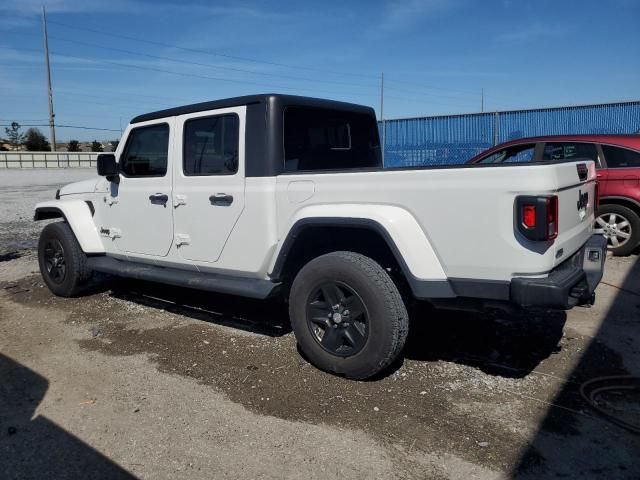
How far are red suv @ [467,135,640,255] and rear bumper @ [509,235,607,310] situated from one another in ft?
12.2

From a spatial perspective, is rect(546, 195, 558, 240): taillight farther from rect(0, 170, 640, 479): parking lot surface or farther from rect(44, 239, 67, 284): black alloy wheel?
rect(44, 239, 67, 284): black alloy wheel

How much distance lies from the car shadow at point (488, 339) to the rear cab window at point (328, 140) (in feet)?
4.90

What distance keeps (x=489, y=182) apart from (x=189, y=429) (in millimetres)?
2254

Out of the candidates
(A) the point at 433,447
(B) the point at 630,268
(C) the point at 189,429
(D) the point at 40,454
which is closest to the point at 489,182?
(A) the point at 433,447

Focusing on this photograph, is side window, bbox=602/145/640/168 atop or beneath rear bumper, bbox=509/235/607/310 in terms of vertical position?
atop

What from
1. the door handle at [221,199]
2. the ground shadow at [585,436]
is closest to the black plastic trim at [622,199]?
the ground shadow at [585,436]

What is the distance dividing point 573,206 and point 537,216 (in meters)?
0.72

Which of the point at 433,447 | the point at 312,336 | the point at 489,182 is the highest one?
the point at 489,182

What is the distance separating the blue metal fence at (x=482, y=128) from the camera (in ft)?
43.5

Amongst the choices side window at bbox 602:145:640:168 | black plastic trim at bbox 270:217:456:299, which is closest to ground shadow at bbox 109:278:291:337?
black plastic trim at bbox 270:217:456:299

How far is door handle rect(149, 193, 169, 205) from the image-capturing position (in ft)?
16.2

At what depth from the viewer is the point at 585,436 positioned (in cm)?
317

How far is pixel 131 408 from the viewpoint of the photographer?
363 cm

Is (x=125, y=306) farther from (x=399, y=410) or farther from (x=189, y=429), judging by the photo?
(x=399, y=410)
